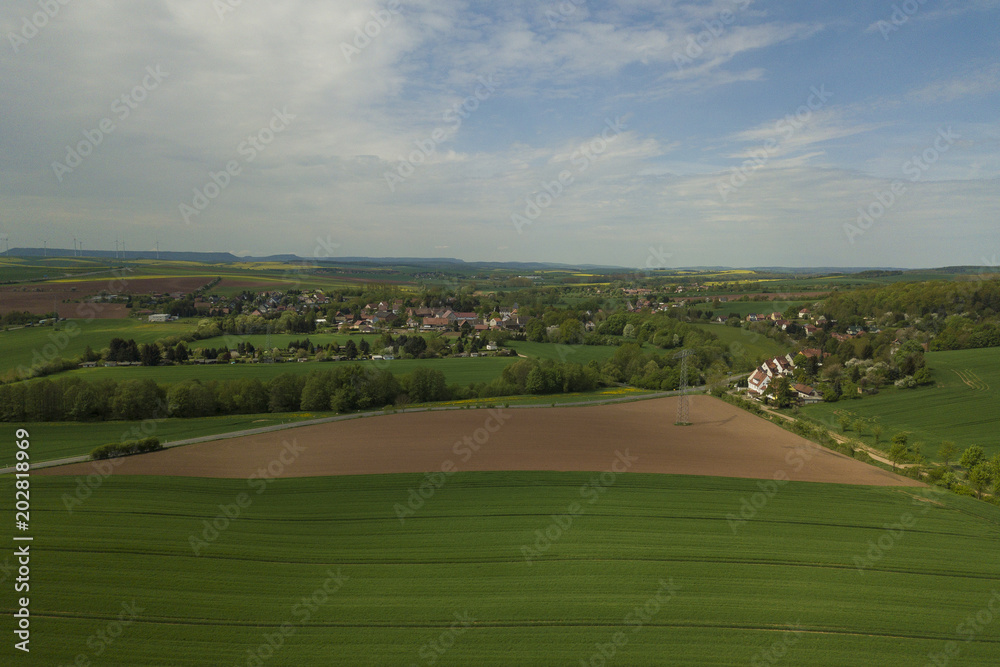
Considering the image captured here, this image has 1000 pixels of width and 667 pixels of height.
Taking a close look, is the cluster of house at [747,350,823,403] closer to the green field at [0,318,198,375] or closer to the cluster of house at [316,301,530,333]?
the cluster of house at [316,301,530,333]

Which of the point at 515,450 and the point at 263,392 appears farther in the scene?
the point at 263,392

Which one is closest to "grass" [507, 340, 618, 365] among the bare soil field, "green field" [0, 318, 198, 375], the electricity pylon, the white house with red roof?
the white house with red roof

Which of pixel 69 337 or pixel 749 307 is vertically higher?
pixel 749 307

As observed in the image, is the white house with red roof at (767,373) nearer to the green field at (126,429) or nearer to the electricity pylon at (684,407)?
the electricity pylon at (684,407)

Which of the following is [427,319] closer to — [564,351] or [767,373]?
[564,351]

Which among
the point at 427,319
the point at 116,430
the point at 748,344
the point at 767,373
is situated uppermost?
the point at 427,319

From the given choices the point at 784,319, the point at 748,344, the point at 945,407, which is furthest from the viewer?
the point at 784,319

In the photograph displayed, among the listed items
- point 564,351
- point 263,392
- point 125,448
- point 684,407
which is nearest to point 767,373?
point 684,407

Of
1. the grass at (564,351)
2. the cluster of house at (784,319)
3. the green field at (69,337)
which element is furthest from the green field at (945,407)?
the green field at (69,337)
